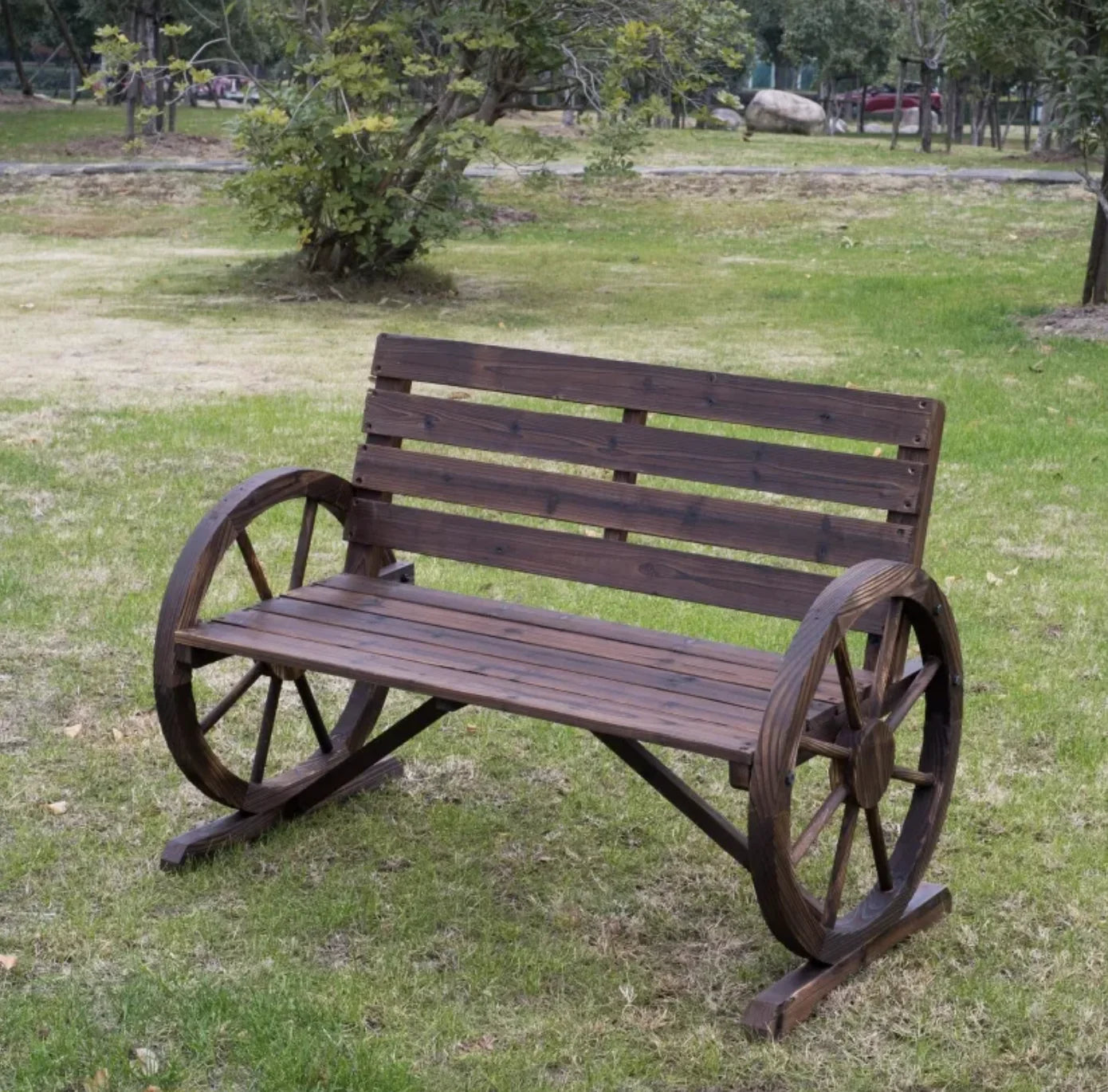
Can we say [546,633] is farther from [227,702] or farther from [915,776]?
[915,776]

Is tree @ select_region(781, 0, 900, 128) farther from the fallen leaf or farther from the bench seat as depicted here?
the fallen leaf

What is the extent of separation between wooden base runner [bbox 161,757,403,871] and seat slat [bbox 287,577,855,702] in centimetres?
46

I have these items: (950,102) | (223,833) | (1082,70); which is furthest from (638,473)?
(950,102)

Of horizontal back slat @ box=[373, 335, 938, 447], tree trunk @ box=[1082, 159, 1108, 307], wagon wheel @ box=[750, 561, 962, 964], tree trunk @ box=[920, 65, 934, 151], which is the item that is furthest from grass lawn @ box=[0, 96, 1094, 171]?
wagon wheel @ box=[750, 561, 962, 964]

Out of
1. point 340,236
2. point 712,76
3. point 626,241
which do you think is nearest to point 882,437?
point 712,76

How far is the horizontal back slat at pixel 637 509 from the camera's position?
3.76 metres

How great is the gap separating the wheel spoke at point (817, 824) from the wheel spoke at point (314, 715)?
146 centimetres

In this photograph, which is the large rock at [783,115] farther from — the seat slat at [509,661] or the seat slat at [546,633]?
the seat slat at [509,661]

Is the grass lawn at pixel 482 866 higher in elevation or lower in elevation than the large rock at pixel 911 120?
higher

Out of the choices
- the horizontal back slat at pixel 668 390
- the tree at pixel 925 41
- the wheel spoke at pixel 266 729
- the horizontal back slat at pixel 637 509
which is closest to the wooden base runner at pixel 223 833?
the wheel spoke at pixel 266 729

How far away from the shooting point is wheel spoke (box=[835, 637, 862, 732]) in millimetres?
3197

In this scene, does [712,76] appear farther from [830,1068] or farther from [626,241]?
[830,1068]

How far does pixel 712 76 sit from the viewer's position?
1336 cm

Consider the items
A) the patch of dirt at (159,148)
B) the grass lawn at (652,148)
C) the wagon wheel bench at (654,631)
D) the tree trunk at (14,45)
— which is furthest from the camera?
the tree trunk at (14,45)
